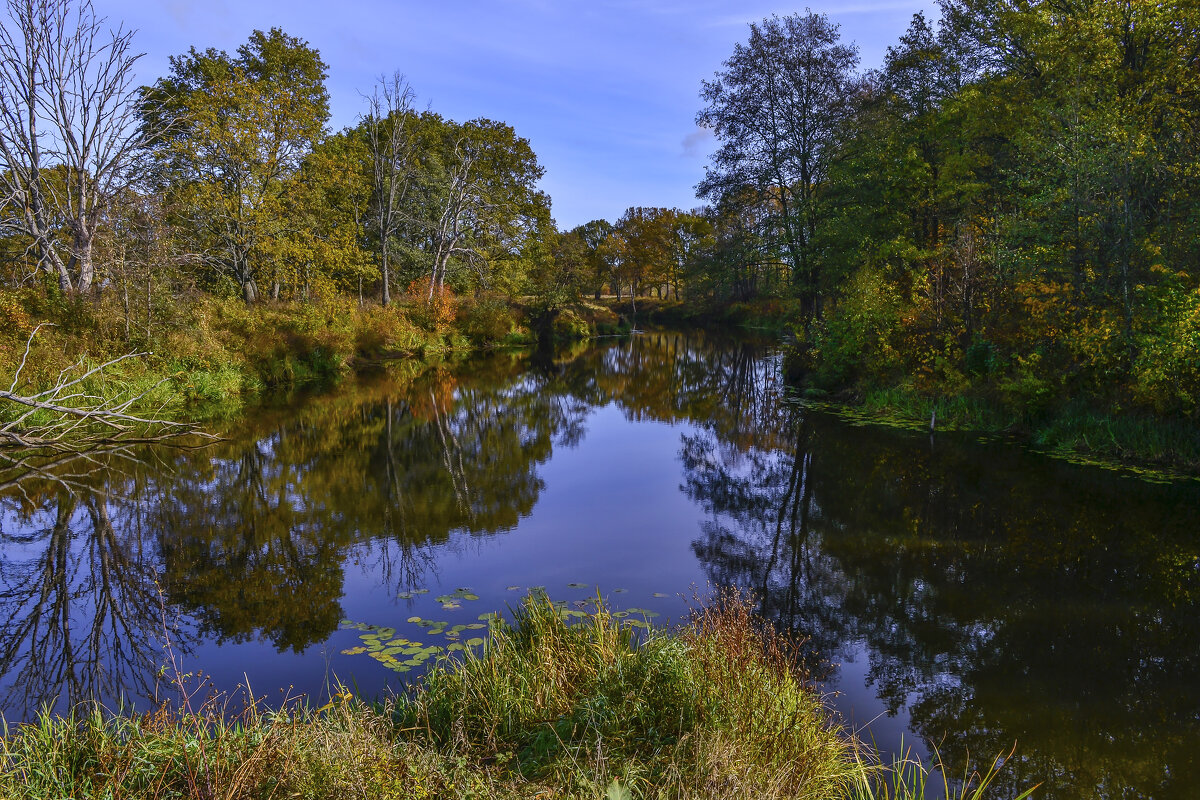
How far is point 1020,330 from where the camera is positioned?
46.9 feet

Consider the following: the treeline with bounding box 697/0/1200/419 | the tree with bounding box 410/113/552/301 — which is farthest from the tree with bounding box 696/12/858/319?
the tree with bounding box 410/113/552/301

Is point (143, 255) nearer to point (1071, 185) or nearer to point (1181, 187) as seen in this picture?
point (1071, 185)

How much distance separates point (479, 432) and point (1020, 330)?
1269cm

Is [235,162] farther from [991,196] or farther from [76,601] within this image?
[991,196]

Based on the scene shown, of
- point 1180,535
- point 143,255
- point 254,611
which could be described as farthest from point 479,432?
point 1180,535

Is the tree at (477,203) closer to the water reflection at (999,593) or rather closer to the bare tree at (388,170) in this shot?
the bare tree at (388,170)

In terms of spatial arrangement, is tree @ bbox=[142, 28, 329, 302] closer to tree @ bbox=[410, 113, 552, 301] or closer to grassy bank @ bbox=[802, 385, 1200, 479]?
tree @ bbox=[410, 113, 552, 301]

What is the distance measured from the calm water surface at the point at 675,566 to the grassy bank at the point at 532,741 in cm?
75

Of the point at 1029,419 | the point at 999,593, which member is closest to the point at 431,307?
the point at 1029,419

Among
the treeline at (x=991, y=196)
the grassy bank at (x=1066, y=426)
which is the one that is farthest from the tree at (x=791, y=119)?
the grassy bank at (x=1066, y=426)

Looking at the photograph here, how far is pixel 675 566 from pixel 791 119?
21387 millimetres

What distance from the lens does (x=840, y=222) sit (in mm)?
20500

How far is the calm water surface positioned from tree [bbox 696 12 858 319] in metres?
11.0

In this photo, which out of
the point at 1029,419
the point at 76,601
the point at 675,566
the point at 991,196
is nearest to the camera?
the point at 76,601
